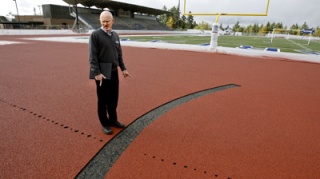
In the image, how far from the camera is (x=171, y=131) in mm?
3000

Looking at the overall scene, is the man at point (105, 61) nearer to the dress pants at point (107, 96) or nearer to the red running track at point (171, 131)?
the dress pants at point (107, 96)

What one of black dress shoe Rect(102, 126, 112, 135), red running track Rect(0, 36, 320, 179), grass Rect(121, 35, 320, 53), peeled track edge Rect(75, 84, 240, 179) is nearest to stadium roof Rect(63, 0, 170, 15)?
grass Rect(121, 35, 320, 53)

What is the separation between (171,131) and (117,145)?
2.74ft

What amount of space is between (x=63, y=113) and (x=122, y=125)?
122cm

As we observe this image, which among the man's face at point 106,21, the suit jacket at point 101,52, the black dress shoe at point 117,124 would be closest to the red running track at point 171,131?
the black dress shoe at point 117,124

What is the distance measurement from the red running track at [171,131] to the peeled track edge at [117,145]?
0.08 metres

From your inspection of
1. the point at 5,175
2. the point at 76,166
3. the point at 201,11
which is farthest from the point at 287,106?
the point at 201,11

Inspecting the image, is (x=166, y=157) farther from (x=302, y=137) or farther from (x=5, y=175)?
(x=302, y=137)

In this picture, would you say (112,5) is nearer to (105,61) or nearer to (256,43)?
(256,43)

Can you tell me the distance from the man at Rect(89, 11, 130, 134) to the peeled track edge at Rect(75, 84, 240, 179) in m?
0.26

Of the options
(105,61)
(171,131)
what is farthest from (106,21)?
(171,131)

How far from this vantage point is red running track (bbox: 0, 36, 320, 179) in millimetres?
2200

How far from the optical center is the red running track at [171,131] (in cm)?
220

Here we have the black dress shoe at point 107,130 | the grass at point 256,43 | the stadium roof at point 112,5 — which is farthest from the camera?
the stadium roof at point 112,5
